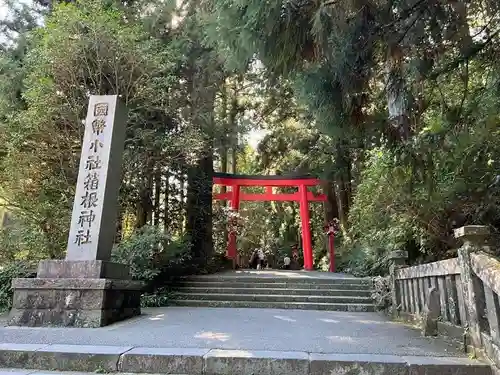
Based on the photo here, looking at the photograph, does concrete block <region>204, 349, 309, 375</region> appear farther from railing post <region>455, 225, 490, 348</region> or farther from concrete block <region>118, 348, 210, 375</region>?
railing post <region>455, 225, 490, 348</region>

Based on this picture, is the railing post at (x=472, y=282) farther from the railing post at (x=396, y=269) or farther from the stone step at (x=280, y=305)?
the stone step at (x=280, y=305)

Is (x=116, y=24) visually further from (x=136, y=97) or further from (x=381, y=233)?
(x=381, y=233)

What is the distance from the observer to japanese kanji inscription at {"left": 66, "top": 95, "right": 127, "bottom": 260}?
5102 millimetres

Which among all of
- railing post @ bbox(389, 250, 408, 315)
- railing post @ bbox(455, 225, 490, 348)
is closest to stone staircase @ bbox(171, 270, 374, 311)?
railing post @ bbox(389, 250, 408, 315)

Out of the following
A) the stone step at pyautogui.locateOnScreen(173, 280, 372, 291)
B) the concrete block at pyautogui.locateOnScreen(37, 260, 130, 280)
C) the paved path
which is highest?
the concrete block at pyautogui.locateOnScreen(37, 260, 130, 280)

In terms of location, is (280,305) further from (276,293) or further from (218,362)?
(218,362)

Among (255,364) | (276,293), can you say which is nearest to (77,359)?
(255,364)

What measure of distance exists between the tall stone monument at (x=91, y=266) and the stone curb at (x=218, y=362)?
1.36 m

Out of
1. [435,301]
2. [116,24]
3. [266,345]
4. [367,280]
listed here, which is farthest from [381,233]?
[116,24]

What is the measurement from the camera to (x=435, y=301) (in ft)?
13.4

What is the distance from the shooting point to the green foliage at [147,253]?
298 inches

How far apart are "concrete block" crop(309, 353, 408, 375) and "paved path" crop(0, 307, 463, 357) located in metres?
0.28

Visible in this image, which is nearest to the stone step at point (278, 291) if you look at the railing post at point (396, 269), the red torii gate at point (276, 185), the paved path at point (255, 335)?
the railing post at point (396, 269)

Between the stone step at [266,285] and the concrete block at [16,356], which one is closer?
the concrete block at [16,356]
